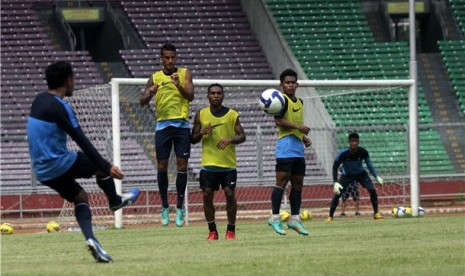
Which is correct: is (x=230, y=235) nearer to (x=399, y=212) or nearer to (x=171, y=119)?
(x=171, y=119)

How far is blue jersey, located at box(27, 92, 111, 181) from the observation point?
39.2 feet

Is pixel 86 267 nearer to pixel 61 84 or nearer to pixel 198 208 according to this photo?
pixel 61 84

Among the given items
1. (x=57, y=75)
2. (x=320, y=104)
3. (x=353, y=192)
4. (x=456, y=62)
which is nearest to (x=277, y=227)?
(x=57, y=75)

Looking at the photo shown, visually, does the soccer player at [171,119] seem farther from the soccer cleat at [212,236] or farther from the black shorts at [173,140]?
the soccer cleat at [212,236]

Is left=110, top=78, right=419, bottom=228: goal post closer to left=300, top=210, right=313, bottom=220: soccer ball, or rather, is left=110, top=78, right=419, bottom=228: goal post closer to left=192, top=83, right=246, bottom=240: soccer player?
left=300, top=210, right=313, bottom=220: soccer ball

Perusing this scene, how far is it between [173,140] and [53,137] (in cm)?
669

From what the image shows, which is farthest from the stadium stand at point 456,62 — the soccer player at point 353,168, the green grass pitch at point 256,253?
the green grass pitch at point 256,253

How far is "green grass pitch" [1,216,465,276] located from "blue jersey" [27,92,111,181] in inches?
35.3

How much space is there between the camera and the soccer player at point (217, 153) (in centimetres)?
1664

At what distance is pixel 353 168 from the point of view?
2736 cm

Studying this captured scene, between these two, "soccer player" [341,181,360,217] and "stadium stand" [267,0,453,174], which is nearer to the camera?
"soccer player" [341,181,360,217]

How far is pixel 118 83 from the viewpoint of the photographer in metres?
22.4

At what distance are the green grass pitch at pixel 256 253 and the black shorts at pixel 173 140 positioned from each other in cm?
114

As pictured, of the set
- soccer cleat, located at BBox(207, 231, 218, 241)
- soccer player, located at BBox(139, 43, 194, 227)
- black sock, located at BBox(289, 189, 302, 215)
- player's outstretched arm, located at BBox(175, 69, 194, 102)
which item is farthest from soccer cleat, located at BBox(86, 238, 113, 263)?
soccer player, located at BBox(139, 43, 194, 227)
